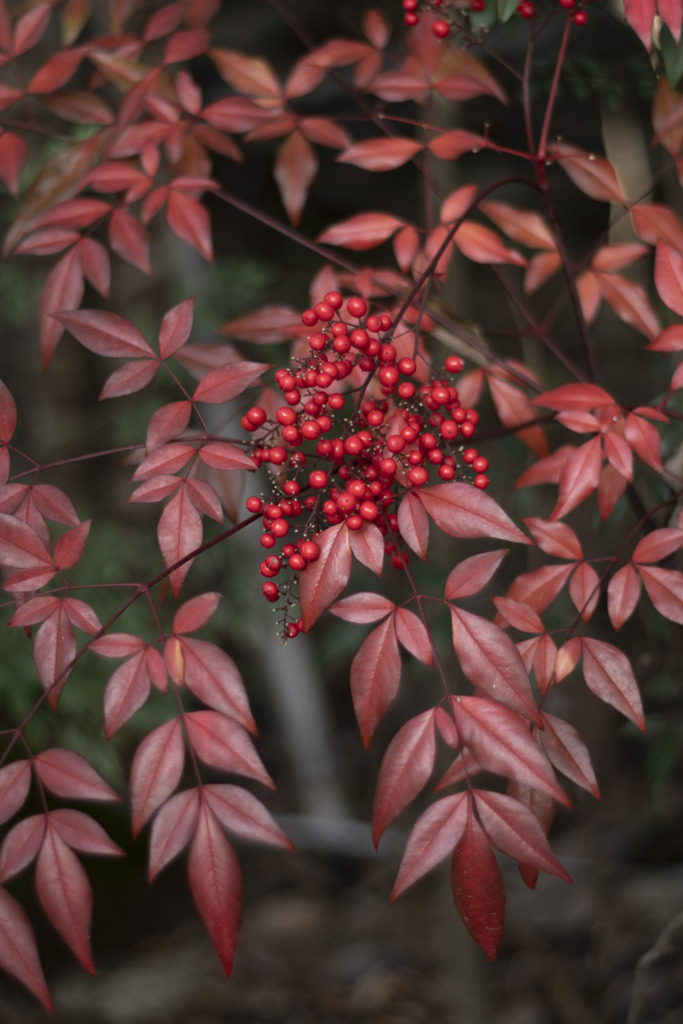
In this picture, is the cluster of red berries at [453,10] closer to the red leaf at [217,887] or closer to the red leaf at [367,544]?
the red leaf at [367,544]

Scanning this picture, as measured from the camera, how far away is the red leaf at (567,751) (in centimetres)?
60

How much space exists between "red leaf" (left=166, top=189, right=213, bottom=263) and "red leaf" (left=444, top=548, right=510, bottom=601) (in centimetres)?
47

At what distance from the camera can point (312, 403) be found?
593 millimetres

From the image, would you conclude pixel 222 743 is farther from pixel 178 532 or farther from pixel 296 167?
pixel 296 167

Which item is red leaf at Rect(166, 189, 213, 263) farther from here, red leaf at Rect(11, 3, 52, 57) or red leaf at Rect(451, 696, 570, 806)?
red leaf at Rect(451, 696, 570, 806)

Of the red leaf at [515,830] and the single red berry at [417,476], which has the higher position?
the single red berry at [417,476]

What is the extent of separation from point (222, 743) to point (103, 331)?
0.36m

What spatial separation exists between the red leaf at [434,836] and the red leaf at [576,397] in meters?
0.32

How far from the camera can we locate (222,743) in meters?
0.55

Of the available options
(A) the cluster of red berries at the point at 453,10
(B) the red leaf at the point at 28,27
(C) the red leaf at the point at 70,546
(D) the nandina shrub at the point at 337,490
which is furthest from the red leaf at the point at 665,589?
(B) the red leaf at the point at 28,27

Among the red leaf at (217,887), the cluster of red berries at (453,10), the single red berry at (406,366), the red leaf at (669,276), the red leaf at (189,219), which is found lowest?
the red leaf at (217,887)

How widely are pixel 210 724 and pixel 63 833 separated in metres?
0.13

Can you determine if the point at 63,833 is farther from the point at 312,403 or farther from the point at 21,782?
the point at 312,403

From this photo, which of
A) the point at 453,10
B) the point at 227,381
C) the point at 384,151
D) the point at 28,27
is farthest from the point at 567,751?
the point at 28,27
